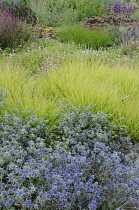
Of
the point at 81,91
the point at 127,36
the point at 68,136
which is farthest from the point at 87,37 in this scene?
the point at 68,136

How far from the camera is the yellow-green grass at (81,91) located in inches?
A: 137

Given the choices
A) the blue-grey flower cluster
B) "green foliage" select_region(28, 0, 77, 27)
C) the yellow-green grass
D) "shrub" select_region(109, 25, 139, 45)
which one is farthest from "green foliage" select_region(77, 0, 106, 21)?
the blue-grey flower cluster

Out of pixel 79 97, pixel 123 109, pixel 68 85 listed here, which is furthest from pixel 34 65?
pixel 123 109

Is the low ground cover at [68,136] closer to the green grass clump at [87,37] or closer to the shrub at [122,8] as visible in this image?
the green grass clump at [87,37]

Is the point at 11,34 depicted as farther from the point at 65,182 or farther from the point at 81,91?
the point at 65,182

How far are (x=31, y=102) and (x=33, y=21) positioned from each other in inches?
320

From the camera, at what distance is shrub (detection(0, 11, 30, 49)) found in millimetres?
7380

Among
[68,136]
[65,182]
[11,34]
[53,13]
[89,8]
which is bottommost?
[68,136]

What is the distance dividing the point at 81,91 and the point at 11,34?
4.54 m

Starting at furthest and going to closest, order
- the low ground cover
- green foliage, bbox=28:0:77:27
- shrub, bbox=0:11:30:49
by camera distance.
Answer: green foliage, bbox=28:0:77:27 < shrub, bbox=0:11:30:49 < the low ground cover

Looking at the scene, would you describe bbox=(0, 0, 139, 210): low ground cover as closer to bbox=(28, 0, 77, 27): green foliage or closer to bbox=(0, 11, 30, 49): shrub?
bbox=(0, 11, 30, 49): shrub

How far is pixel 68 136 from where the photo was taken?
304 centimetres

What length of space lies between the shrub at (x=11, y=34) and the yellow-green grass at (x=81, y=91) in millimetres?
3064

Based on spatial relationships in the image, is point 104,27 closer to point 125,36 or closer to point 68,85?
point 125,36
